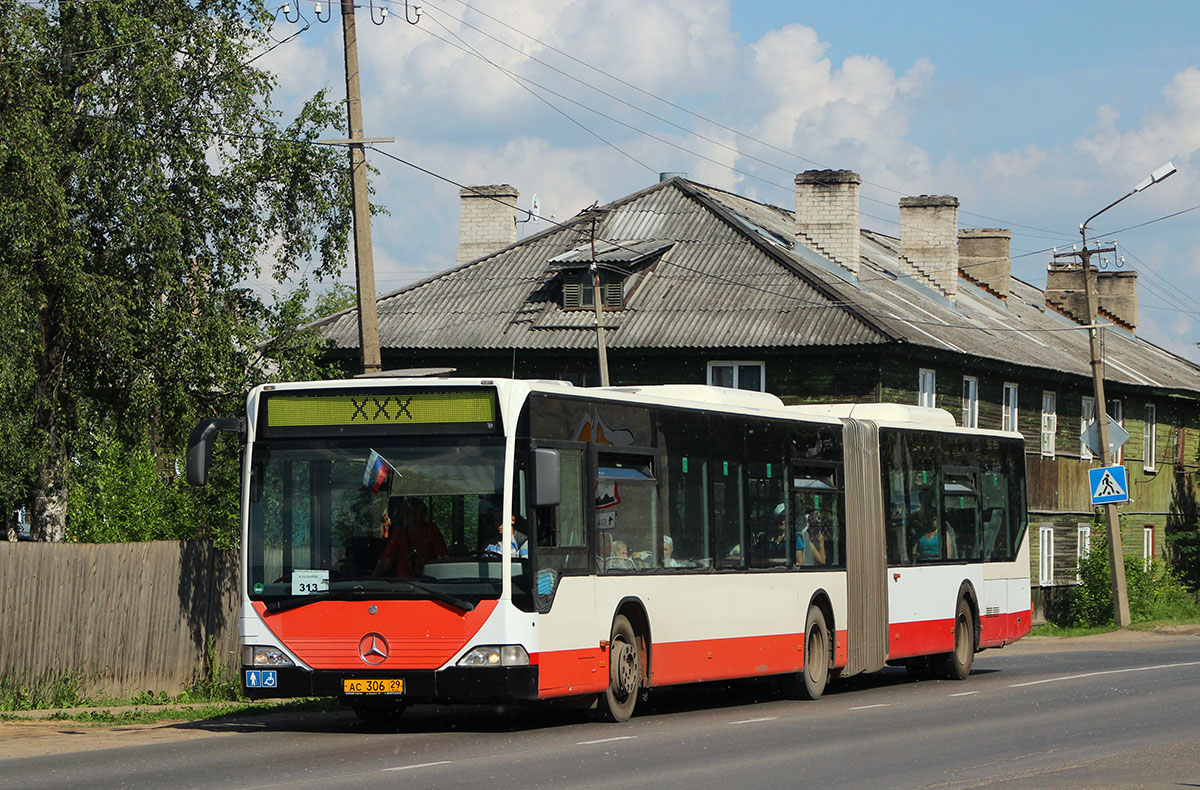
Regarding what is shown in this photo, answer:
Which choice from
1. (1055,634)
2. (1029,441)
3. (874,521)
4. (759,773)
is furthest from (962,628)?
(1029,441)

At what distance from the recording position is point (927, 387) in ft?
131

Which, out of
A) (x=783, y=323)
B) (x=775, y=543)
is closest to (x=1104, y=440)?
(x=783, y=323)

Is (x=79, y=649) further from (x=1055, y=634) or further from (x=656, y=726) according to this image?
(x=1055, y=634)

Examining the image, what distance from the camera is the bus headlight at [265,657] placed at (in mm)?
14750

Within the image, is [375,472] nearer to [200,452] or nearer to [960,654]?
[200,452]

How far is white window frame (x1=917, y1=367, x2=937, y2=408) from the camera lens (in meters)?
39.4

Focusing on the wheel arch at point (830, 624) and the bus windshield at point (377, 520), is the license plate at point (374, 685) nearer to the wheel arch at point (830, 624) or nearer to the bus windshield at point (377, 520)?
the bus windshield at point (377, 520)

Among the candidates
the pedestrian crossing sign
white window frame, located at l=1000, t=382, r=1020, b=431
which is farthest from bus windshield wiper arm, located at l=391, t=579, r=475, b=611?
white window frame, located at l=1000, t=382, r=1020, b=431

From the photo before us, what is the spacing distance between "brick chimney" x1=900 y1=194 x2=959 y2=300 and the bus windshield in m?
34.0

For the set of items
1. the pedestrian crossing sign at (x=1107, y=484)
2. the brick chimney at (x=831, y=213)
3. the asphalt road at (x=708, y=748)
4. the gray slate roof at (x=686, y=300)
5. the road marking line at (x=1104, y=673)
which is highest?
the brick chimney at (x=831, y=213)

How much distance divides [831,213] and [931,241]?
472 cm

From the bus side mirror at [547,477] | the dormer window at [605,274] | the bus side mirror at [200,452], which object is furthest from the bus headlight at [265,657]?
the dormer window at [605,274]

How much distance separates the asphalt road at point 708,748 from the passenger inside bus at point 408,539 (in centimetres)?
139

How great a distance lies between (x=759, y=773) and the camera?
473 inches
